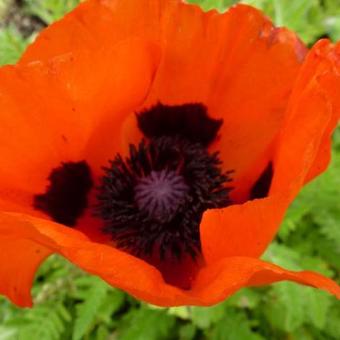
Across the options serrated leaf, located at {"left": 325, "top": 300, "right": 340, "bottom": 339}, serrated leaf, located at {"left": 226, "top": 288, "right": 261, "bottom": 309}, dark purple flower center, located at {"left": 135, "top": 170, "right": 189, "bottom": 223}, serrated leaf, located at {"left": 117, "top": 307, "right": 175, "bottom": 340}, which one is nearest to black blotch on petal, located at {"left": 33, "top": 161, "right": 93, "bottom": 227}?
dark purple flower center, located at {"left": 135, "top": 170, "right": 189, "bottom": 223}

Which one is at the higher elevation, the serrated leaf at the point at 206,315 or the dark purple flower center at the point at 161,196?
the dark purple flower center at the point at 161,196

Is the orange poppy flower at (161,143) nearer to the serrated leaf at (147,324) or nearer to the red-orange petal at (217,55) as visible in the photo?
the red-orange petal at (217,55)

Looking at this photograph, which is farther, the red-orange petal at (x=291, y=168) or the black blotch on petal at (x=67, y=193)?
the black blotch on petal at (x=67, y=193)

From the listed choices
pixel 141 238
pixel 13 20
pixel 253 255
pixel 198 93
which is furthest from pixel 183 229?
pixel 13 20

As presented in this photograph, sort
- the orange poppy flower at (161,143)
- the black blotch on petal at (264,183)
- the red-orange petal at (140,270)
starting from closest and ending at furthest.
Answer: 1. the red-orange petal at (140,270)
2. the orange poppy flower at (161,143)
3. the black blotch on petal at (264,183)

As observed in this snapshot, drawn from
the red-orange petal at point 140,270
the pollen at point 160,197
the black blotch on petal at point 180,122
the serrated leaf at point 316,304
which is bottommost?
the red-orange petal at point 140,270

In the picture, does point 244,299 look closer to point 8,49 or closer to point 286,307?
point 286,307

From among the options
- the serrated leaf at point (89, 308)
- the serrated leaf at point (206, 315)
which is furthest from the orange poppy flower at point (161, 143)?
the serrated leaf at point (206, 315)

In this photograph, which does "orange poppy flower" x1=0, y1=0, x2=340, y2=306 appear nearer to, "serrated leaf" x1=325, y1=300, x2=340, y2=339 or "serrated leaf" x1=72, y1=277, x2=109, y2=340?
"serrated leaf" x1=72, y1=277, x2=109, y2=340
